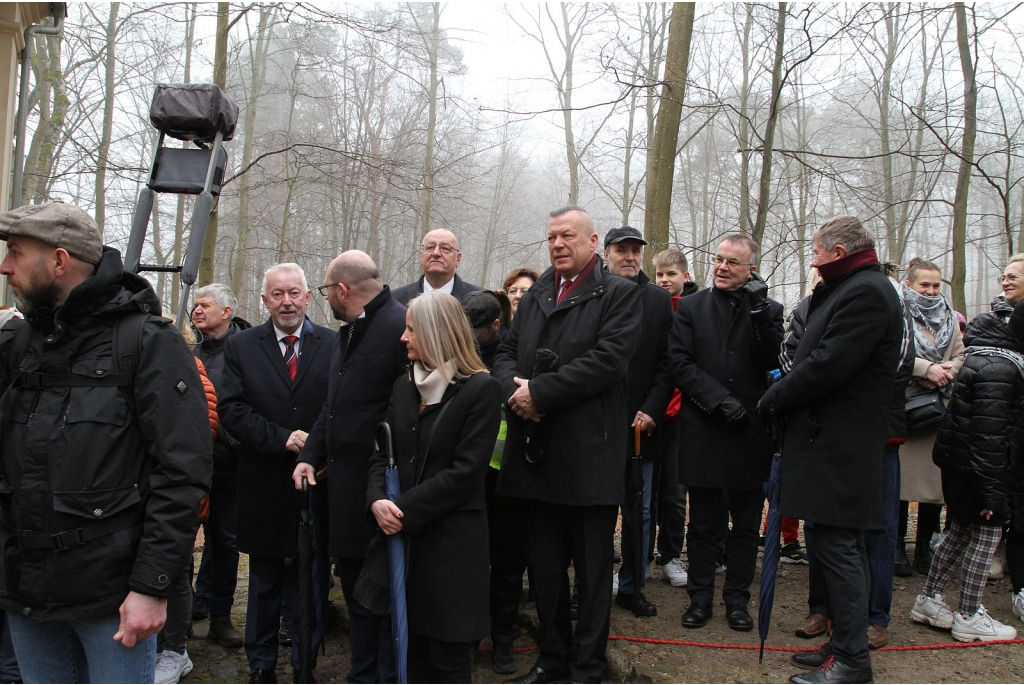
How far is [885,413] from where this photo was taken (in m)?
4.02

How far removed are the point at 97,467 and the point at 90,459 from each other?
3 centimetres

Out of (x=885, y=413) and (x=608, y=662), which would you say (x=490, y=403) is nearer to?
(x=608, y=662)

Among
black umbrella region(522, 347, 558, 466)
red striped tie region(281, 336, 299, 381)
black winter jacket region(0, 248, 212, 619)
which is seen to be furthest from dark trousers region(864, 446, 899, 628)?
black winter jacket region(0, 248, 212, 619)

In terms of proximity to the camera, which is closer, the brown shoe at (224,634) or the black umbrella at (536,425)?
the black umbrella at (536,425)

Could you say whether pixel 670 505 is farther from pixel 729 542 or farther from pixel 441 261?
pixel 441 261

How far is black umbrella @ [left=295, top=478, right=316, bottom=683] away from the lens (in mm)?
3782

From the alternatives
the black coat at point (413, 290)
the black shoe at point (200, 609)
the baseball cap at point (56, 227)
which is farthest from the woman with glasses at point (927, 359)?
the black shoe at point (200, 609)

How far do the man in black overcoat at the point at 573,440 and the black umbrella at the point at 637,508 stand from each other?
612 millimetres

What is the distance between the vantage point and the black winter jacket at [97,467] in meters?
2.44

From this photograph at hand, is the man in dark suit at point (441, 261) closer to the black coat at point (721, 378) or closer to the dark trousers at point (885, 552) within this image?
the black coat at point (721, 378)

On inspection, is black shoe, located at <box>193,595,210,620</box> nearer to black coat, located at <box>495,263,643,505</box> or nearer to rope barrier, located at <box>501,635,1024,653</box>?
rope barrier, located at <box>501,635,1024,653</box>

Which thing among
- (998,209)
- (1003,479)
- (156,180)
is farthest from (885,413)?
(998,209)

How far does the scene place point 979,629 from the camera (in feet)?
15.3

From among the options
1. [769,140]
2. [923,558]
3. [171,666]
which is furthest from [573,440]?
[769,140]
